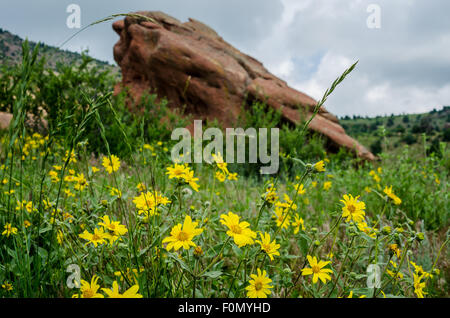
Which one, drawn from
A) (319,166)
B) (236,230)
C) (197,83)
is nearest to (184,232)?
Result: (236,230)

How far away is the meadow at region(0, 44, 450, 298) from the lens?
803 mm

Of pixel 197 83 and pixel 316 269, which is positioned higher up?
pixel 197 83

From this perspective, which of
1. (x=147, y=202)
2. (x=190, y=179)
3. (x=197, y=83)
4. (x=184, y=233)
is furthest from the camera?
(x=197, y=83)

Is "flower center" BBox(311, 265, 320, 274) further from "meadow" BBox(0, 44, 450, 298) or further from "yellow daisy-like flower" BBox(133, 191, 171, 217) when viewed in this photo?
"yellow daisy-like flower" BBox(133, 191, 171, 217)

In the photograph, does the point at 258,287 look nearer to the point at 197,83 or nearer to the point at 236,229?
the point at 236,229

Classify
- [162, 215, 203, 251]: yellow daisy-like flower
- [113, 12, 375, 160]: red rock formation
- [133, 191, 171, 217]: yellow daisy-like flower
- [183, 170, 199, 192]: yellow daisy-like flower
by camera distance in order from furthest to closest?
[113, 12, 375, 160]: red rock formation
[183, 170, 199, 192]: yellow daisy-like flower
[133, 191, 171, 217]: yellow daisy-like flower
[162, 215, 203, 251]: yellow daisy-like flower

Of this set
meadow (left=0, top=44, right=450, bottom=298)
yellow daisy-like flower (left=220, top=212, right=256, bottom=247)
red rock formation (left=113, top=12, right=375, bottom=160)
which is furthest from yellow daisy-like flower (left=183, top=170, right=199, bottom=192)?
red rock formation (left=113, top=12, right=375, bottom=160)

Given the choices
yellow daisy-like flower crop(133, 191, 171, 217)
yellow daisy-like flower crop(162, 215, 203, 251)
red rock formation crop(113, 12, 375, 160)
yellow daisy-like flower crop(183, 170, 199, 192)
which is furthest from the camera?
red rock formation crop(113, 12, 375, 160)

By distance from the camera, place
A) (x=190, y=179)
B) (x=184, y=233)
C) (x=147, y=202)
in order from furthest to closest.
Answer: (x=190, y=179), (x=147, y=202), (x=184, y=233)

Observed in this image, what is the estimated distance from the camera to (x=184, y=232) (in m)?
0.78

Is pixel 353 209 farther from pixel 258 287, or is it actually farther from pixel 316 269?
pixel 258 287

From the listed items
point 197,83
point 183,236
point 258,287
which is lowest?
point 258,287

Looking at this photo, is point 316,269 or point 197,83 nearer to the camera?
point 316,269
